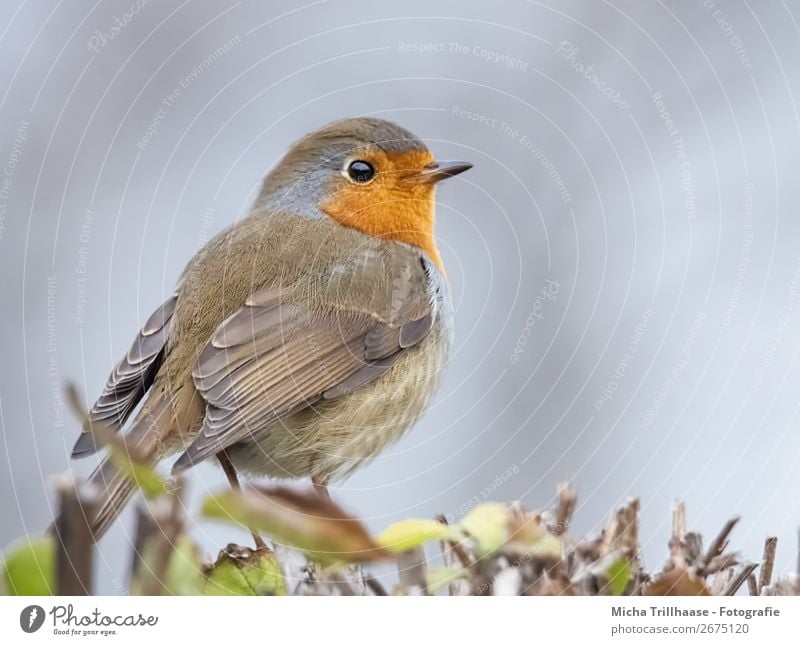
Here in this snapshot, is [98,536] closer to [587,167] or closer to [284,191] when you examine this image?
[284,191]

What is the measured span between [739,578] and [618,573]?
13.5 inches

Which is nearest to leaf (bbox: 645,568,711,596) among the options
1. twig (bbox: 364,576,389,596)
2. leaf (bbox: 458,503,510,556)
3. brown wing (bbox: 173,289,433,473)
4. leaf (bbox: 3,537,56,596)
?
leaf (bbox: 458,503,510,556)

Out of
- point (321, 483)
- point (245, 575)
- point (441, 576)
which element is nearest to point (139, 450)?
point (245, 575)

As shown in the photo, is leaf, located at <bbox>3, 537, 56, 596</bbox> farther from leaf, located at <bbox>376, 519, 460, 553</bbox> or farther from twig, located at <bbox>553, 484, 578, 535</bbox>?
twig, located at <bbox>553, 484, 578, 535</bbox>

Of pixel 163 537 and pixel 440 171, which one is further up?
pixel 440 171

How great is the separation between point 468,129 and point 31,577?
6.85 feet

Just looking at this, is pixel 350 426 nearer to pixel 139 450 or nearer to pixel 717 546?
pixel 139 450

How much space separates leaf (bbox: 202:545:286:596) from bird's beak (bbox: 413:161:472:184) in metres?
1.59

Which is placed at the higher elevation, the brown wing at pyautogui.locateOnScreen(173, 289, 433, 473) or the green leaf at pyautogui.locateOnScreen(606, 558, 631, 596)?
the brown wing at pyautogui.locateOnScreen(173, 289, 433, 473)

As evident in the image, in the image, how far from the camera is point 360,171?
10.1 ft

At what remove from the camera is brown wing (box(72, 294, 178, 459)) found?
7.80 feet

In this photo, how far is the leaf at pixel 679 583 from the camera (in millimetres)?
1508
